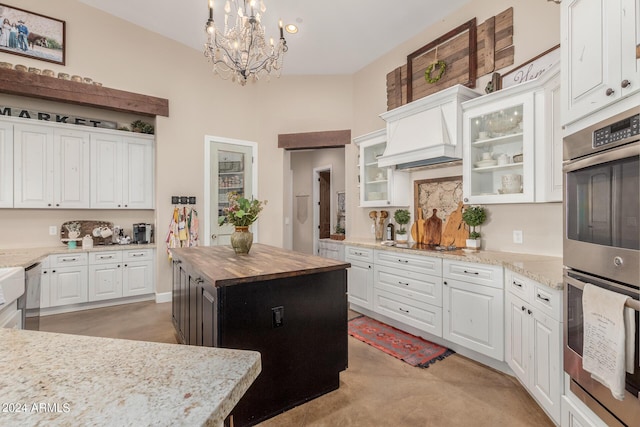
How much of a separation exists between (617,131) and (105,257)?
502cm

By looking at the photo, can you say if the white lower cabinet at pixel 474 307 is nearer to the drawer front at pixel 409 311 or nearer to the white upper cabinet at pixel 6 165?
the drawer front at pixel 409 311

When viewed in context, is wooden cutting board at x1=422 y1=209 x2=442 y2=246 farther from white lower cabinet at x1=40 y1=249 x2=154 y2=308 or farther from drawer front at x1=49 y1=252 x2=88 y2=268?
drawer front at x1=49 y1=252 x2=88 y2=268

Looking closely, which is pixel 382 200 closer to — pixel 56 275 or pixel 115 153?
pixel 115 153

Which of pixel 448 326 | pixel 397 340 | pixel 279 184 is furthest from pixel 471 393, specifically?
pixel 279 184

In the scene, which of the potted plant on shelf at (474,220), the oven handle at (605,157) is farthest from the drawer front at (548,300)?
the potted plant on shelf at (474,220)

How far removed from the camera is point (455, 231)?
338 centimetres

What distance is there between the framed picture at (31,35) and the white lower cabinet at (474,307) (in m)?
5.20

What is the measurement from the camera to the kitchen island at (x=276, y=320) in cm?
181

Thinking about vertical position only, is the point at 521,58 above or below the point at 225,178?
above

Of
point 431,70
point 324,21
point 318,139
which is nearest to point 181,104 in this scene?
point 318,139

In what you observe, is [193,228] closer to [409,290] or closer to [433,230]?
[409,290]

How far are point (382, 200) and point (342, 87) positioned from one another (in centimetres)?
217

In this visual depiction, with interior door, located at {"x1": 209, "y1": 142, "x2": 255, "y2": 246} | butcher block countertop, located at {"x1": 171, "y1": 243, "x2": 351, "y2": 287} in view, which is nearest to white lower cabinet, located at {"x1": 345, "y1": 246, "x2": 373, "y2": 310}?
butcher block countertop, located at {"x1": 171, "y1": 243, "x2": 351, "y2": 287}

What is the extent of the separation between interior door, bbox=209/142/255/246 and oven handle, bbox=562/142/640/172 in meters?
4.43
